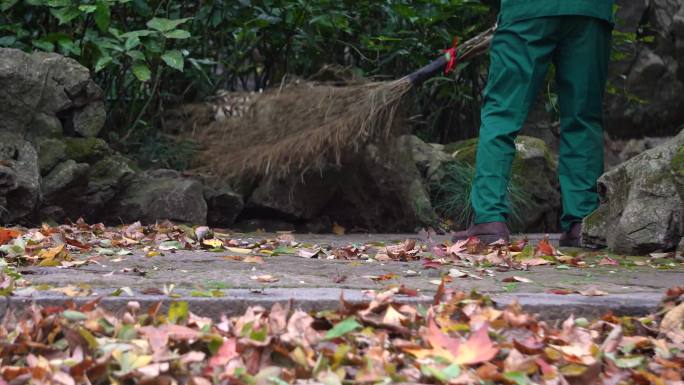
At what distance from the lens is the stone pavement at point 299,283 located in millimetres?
2068

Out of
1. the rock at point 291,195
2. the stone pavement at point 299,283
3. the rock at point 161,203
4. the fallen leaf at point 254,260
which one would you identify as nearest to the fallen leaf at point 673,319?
the stone pavement at point 299,283

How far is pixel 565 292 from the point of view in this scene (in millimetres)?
2352

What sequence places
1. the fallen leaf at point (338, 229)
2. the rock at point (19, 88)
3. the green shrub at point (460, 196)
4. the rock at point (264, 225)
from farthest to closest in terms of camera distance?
1. the green shrub at point (460, 196)
2. the rock at point (264, 225)
3. the fallen leaf at point (338, 229)
4. the rock at point (19, 88)

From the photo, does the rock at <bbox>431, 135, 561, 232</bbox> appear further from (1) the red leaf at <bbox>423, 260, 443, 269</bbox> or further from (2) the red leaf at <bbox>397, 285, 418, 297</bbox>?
(2) the red leaf at <bbox>397, 285, 418, 297</bbox>

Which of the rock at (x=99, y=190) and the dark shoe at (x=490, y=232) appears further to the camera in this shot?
the rock at (x=99, y=190)

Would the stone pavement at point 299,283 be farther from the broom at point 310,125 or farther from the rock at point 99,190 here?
the broom at point 310,125

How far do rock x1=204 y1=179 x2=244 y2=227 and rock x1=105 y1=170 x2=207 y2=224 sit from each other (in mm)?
161

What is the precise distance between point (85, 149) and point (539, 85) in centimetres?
245

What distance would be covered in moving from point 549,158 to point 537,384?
4.43 metres

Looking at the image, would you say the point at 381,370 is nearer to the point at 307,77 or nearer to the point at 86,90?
the point at 86,90

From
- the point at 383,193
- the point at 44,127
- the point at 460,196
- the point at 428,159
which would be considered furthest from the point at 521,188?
the point at 44,127

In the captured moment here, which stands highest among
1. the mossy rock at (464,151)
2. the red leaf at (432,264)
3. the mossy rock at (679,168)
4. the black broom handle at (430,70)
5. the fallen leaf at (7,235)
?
the black broom handle at (430,70)

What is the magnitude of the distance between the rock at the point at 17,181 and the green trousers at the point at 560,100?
210 cm

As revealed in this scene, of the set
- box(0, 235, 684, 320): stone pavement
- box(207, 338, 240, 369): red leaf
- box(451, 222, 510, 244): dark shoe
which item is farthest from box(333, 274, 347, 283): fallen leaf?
box(451, 222, 510, 244): dark shoe
